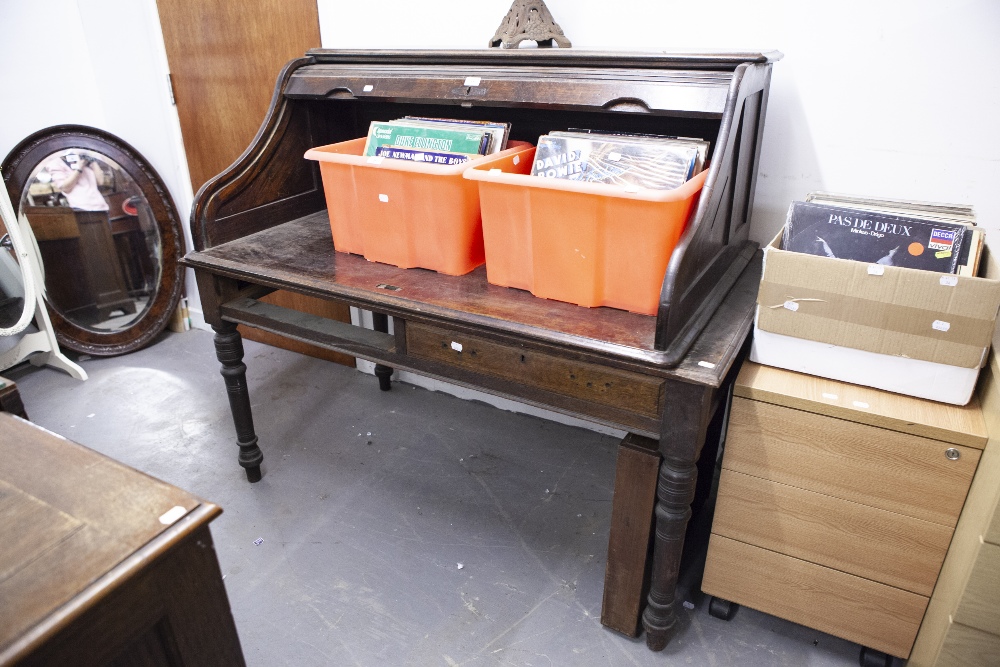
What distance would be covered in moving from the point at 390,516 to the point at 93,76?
2.56 m

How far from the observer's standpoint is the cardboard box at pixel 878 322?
4.12 feet

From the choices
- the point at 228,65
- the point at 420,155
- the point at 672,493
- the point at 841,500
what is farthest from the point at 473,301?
the point at 228,65

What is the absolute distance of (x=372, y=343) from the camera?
1.72 m

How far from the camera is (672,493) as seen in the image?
1.42 meters

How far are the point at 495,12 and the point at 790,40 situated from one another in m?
0.86

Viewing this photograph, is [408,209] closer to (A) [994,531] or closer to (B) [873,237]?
(B) [873,237]

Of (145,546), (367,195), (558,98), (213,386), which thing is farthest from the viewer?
(213,386)

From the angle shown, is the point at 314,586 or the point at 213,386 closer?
the point at 314,586

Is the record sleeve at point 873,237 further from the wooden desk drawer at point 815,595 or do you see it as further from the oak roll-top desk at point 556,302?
the wooden desk drawer at point 815,595

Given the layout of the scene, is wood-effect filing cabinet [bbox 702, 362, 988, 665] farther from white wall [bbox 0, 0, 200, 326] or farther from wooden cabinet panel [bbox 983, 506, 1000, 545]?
white wall [bbox 0, 0, 200, 326]

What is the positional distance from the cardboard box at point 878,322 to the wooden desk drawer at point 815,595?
456 millimetres

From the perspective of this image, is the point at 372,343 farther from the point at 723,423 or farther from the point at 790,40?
the point at 790,40

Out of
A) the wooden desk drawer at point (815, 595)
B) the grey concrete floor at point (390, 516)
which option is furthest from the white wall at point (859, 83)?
the grey concrete floor at point (390, 516)

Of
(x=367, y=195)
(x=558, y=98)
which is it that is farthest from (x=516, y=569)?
(x=558, y=98)
